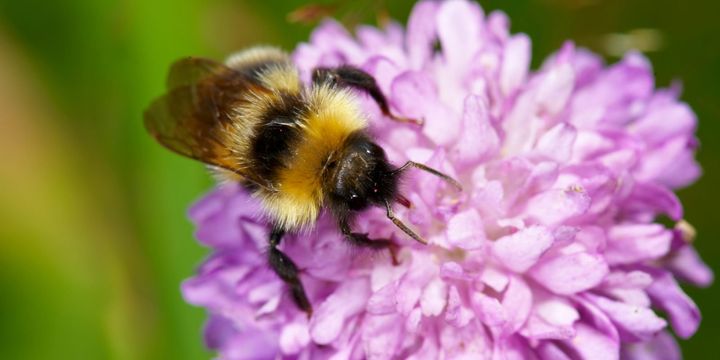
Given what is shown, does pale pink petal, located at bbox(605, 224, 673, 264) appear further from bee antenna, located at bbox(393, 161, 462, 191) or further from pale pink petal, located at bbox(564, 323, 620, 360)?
bee antenna, located at bbox(393, 161, 462, 191)

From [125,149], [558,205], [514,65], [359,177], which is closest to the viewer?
[359,177]

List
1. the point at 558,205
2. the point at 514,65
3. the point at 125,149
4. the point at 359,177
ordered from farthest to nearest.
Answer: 1. the point at 125,149
2. the point at 514,65
3. the point at 558,205
4. the point at 359,177

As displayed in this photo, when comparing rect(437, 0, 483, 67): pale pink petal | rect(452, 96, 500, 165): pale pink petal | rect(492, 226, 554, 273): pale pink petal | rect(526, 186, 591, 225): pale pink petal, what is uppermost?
rect(437, 0, 483, 67): pale pink petal

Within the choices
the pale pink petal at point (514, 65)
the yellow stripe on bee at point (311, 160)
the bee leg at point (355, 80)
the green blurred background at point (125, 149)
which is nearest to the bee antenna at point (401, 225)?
the yellow stripe on bee at point (311, 160)

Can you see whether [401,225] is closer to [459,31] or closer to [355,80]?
[355,80]

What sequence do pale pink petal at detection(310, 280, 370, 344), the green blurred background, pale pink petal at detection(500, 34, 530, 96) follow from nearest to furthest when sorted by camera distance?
pale pink petal at detection(310, 280, 370, 344) → pale pink petal at detection(500, 34, 530, 96) → the green blurred background

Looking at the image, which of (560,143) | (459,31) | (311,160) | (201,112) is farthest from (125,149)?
(560,143)

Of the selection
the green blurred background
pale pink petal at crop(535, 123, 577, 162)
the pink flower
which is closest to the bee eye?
the pink flower
